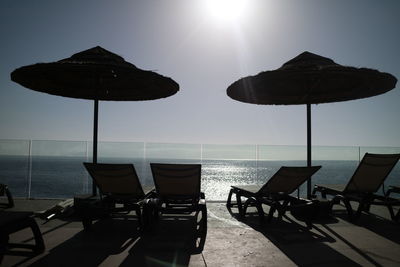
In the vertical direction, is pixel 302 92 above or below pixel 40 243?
above

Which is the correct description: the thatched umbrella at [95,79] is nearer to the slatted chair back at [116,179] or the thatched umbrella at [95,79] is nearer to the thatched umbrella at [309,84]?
the slatted chair back at [116,179]

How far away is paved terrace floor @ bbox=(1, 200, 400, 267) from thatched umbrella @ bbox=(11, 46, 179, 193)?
5.29 feet

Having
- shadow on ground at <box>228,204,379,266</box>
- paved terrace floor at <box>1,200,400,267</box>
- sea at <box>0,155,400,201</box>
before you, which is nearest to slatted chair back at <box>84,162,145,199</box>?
paved terrace floor at <box>1,200,400,267</box>

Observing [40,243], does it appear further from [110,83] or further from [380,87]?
[380,87]

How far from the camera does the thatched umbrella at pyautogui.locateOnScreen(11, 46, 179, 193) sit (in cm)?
392

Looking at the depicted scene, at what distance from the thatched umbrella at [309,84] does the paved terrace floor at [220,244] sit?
5.12 feet

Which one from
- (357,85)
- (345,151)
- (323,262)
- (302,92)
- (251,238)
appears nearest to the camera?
(323,262)

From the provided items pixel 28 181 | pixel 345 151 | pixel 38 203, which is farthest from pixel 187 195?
pixel 345 151

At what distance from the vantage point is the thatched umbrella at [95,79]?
392cm

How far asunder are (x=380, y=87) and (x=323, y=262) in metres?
3.70

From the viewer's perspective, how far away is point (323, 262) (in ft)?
8.44

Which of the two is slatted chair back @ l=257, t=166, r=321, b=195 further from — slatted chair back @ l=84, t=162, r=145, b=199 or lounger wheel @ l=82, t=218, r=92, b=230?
lounger wheel @ l=82, t=218, r=92, b=230

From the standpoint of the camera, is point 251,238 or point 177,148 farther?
point 177,148

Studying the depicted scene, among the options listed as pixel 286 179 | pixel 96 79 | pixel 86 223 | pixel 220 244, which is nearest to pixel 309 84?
pixel 286 179
